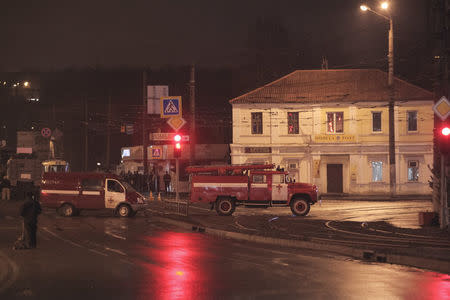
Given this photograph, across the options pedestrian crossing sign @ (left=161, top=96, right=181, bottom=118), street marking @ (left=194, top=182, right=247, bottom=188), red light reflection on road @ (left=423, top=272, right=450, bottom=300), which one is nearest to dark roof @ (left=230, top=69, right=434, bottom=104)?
street marking @ (left=194, top=182, right=247, bottom=188)

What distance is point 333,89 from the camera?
163 ft

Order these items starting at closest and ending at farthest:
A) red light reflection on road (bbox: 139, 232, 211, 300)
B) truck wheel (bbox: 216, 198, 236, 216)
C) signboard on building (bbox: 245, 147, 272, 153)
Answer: red light reflection on road (bbox: 139, 232, 211, 300), truck wheel (bbox: 216, 198, 236, 216), signboard on building (bbox: 245, 147, 272, 153)

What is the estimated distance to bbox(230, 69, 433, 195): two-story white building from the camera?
157 ft

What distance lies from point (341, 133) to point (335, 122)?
3.53ft

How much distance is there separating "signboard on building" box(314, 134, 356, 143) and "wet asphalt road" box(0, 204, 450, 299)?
31325 mm

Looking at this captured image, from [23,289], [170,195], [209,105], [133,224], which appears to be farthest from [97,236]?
[209,105]

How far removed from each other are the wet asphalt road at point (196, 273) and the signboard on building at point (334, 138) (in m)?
31.3

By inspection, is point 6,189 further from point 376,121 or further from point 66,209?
point 376,121

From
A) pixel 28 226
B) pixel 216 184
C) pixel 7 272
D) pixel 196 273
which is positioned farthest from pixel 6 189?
pixel 196 273

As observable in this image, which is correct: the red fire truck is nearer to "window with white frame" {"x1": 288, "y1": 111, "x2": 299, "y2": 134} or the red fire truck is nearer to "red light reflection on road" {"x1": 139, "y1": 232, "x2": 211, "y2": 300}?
"red light reflection on road" {"x1": 139, "y1": 232, "x2": 211, "y2": 300}

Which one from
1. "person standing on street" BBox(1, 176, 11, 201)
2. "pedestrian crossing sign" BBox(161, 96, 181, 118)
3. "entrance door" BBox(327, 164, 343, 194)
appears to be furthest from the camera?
"entrance door" BBox(327, 164, 343, 194)

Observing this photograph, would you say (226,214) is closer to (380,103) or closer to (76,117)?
(380,103)

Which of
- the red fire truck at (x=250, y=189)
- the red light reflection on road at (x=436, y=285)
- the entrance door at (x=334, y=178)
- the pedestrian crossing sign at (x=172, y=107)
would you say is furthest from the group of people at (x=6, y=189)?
the red light reflection on road at (x=436, y=285)

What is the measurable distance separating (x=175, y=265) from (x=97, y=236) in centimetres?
741
